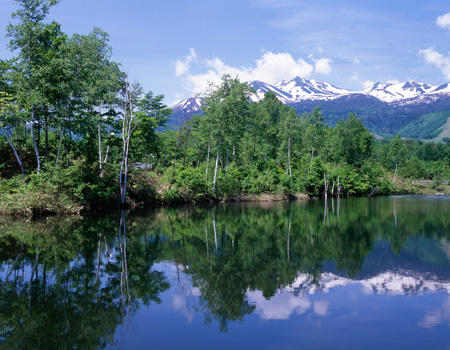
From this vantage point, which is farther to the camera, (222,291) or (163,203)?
(163,203)

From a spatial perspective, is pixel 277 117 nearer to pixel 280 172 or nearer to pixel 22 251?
pixel 280 172

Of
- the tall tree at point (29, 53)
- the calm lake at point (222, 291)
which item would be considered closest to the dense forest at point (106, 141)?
the tall tree at point (29, 53)

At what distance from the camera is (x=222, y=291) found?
32.9 feet

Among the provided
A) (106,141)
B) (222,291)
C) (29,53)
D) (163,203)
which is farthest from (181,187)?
(222,291)

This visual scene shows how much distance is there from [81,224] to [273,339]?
18286mm

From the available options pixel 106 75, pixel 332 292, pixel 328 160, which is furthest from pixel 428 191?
pixel 332 292

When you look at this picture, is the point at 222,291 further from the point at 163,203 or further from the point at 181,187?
the point at 181,187

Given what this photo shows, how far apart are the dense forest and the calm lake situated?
382 inches

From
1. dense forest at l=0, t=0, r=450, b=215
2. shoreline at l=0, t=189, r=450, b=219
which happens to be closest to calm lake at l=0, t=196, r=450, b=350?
shoreline at l=0, t=189, r=450, b=219

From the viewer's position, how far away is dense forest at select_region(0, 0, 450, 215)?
25.6 metres

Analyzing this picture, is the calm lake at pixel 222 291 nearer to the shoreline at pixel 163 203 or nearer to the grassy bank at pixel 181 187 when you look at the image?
the grassy bank at pixel 181 187

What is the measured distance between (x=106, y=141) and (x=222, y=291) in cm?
2774

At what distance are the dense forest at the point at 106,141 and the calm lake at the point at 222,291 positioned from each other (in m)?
9.71

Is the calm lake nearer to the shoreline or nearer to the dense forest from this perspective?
the shoreline
